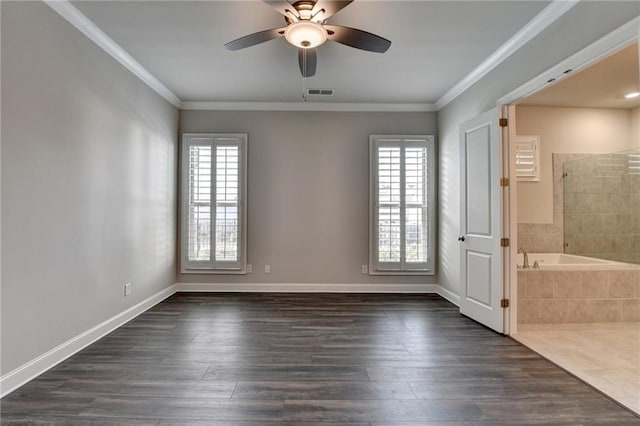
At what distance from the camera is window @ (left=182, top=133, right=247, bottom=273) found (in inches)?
191

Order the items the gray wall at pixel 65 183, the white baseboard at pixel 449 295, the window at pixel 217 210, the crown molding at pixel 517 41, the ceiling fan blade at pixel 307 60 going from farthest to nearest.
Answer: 1. the window at pixel 217 210
2. the white baseboard at pixel 449 295
3. the ceiling fan blade at pixel 307 60
4. the crown molding at pixel 517 41
5. the gray wall at pixel 65 183

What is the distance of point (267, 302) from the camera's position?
439cm

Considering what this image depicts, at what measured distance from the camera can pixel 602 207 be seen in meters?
4.46

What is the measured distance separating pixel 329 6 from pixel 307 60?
2.34 feet

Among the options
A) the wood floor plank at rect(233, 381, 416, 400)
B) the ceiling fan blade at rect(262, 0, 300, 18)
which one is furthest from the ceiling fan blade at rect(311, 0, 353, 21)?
the wood floor plank at rect(233, 381, 416, 400)

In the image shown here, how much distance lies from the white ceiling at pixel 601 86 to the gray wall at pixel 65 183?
4.31 metres

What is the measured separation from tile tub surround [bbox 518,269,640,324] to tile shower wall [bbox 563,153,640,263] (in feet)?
2.18

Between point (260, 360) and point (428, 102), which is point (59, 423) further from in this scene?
point (428, 102)

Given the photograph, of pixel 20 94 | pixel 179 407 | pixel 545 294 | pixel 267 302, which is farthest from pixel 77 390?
pixel 545 294

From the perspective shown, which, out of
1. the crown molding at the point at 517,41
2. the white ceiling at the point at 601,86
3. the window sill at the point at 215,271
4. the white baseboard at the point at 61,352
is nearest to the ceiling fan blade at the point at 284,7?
the crown molding at the point at 517,41

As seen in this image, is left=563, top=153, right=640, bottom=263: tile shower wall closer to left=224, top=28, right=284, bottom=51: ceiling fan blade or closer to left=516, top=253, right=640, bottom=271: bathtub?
left=516, top=253, right=640, bottom=271: bathtub

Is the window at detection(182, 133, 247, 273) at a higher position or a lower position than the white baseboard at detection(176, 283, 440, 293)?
higher

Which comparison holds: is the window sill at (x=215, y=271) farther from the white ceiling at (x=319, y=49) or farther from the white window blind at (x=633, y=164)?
the white window blind at (x=633, y=164)

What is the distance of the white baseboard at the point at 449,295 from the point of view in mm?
4329
